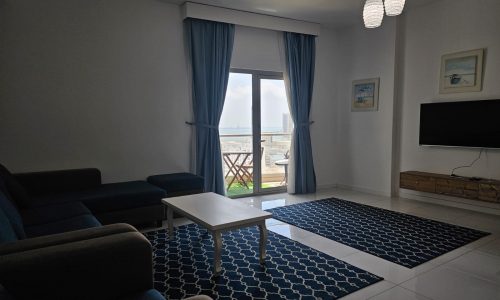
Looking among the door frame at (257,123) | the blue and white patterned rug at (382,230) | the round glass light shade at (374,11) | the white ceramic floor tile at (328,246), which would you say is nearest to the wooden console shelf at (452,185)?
the blue and white patterned rug at (382,230)

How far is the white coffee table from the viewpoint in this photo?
103 inches

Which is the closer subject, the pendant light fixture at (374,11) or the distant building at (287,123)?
the pendant light fixture at (374,11)

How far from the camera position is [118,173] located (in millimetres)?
4270

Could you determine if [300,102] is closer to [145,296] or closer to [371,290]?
[371,290]

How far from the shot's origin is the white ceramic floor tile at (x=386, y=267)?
263 cm

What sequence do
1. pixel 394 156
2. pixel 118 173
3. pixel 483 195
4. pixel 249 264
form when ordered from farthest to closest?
1. pixel 394 156
2. pixel 118 173
3. pixel 483 195
4. pixel 249 264

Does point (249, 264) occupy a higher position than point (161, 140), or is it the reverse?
point (161, 140)

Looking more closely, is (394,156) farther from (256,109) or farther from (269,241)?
(269,241)

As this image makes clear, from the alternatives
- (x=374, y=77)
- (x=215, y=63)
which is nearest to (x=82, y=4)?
(x=215, y=63)

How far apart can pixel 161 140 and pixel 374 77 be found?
3530 millimetres

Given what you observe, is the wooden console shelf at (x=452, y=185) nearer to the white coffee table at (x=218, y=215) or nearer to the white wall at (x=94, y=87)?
the white coffee table at (x=218, y=215)

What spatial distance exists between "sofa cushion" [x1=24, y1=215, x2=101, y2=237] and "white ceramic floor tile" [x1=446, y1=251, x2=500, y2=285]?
2969mm

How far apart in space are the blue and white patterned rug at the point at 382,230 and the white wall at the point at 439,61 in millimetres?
1046

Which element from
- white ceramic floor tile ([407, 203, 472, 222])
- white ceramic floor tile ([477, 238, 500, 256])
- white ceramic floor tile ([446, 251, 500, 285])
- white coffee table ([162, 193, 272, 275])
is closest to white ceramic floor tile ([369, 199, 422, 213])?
white ceramic floor tile ([407, 203, 472, 222])
